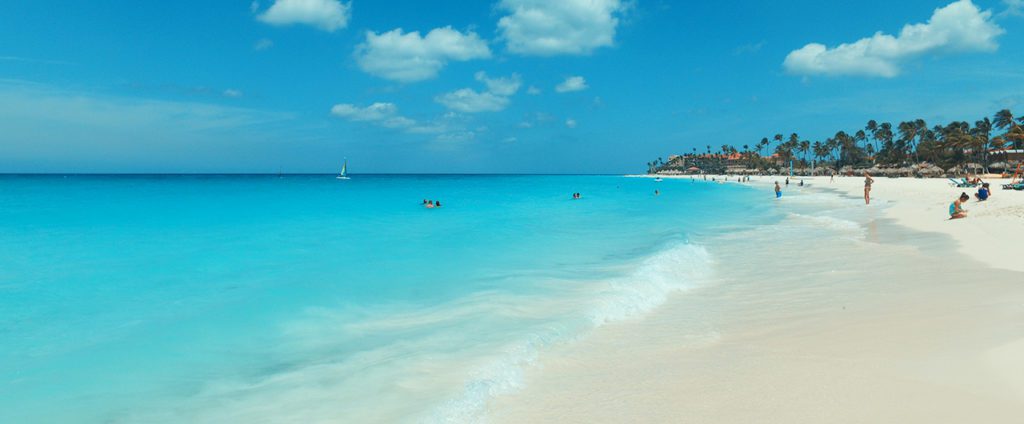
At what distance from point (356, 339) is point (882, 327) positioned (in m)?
6.83

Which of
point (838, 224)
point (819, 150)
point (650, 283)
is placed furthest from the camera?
point (819, 150)

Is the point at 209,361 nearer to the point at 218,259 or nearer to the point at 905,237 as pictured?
the point at 218,259

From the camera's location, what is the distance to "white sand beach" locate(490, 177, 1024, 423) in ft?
13.9

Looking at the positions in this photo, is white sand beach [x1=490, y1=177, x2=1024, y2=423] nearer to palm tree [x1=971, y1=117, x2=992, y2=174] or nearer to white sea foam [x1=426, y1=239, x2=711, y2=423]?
white sea foam [x1=426, y1=239, x2=711, y2=423]

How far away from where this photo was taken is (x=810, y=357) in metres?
5.37

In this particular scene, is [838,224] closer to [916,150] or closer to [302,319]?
[302,319]

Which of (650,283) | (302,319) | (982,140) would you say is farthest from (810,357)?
(982,140)

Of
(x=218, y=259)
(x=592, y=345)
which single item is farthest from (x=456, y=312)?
(x=218, y=259)

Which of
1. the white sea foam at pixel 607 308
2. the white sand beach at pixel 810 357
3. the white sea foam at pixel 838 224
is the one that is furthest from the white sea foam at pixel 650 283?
the white sea foam at pixel 838 224

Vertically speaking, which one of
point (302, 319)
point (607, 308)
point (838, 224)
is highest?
point (838, 224)

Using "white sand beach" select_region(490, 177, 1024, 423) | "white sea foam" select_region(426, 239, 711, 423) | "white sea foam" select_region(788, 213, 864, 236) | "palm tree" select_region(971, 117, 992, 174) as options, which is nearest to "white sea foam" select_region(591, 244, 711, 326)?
"white sea foam" select_region(426, 239, 711, 423)

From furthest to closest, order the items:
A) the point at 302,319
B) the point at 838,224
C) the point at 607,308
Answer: the point at 838,224 < the point at 302,319 < the point at 607,308

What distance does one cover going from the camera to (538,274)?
12203 mm

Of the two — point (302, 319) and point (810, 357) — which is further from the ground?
point (810, 357)
